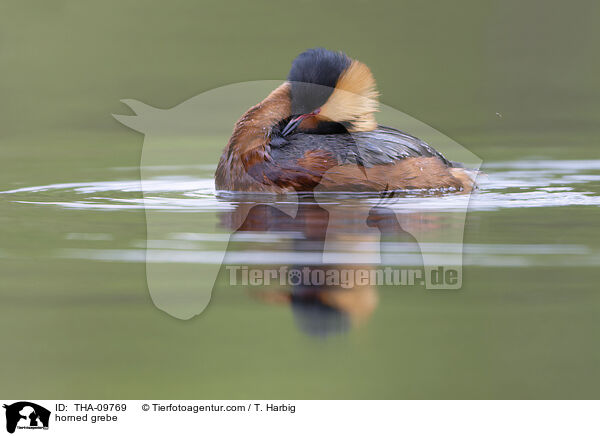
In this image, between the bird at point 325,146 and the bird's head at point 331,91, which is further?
the bird's head at point 331,91

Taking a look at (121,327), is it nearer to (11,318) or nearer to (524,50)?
(11,318)

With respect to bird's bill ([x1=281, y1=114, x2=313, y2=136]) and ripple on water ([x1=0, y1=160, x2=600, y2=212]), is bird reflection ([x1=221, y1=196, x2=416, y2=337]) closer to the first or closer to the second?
ripple on water ([x1=0, y1=160, x2=600, y2=212])

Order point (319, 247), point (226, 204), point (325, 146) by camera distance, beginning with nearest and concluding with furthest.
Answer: point (319, 247) → point (226, 204) → point (325, 146)

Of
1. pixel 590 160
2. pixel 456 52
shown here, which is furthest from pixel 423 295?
pixel 456 52

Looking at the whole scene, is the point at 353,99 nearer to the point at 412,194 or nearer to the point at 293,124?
the point at 293,124

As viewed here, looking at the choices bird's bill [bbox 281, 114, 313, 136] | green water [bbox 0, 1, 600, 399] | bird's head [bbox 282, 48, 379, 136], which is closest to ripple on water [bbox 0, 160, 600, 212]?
green water [bbox 0, 1, 600, 399]

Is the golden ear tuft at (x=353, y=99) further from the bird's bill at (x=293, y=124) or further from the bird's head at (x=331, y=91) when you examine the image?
the bird's bill at (x=293, y=124)

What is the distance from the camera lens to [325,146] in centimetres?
916

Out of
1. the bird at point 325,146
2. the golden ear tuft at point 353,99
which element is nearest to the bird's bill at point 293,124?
the bird at point 325,146

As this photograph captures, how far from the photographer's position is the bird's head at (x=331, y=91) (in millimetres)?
9414

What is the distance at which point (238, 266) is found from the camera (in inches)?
255

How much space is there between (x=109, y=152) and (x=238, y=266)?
6130mm

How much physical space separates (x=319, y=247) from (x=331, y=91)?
2.90 metres

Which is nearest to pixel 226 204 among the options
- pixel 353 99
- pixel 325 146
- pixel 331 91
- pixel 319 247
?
pixel 325 146
